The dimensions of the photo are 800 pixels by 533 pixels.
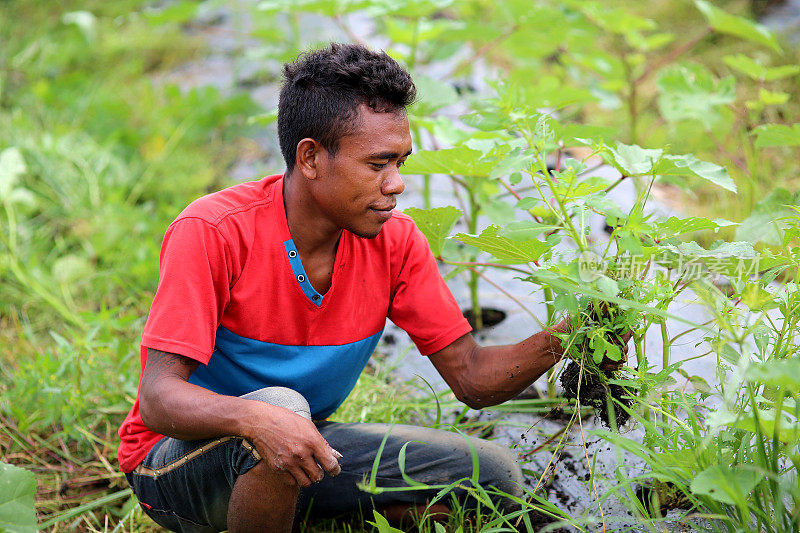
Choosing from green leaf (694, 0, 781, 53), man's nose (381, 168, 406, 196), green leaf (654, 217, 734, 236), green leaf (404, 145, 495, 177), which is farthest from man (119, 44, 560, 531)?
green leaf (694, 0, 781, 53)

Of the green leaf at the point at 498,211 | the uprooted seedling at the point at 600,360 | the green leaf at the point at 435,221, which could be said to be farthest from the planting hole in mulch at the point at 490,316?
the uprooted seedling at the point at 600,360

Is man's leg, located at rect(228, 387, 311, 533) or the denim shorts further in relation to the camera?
the denim shorts

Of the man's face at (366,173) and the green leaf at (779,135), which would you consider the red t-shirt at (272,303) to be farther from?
the green leaf at (779,135)

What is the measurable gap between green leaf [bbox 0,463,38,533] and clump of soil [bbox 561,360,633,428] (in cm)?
114

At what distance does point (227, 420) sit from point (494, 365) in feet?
2.04

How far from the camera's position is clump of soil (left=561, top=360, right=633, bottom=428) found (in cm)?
156

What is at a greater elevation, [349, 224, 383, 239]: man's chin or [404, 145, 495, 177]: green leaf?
[404, 145, 495, 177]: green leaf

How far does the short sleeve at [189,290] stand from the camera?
4.90 feet

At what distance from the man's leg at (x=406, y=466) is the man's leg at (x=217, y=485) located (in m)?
0.24

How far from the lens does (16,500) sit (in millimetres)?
1483

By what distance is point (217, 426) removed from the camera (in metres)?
1.46

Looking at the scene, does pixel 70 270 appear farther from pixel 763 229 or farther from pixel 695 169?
pixel 763 229

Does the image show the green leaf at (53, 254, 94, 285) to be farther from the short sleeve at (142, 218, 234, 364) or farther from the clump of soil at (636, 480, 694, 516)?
the clump of soil at (636, 480, 694, 516)

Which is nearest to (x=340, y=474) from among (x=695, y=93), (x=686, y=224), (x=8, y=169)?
(x=686, y=224)
